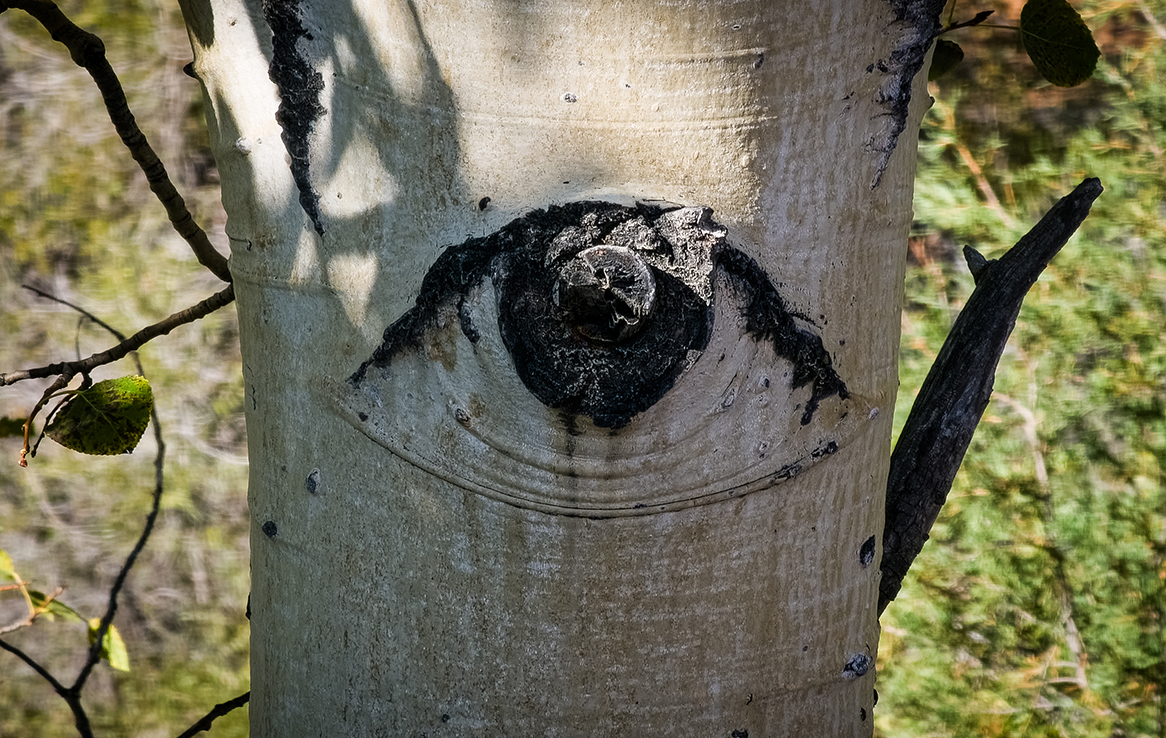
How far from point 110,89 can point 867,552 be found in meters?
0.53

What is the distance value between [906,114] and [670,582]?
0.77 ft

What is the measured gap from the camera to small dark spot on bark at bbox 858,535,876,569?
1.48ft

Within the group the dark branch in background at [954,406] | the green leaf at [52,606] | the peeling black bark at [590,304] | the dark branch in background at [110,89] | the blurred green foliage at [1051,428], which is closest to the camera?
the peeling black bark at [590,304]

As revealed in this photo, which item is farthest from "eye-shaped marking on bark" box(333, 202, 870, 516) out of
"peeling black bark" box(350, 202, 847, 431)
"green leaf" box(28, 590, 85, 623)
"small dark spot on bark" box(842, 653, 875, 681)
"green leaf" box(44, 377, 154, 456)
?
"green leaf" box(28, 590, 85, 623)

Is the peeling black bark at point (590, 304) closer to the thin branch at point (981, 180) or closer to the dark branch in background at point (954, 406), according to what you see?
the dark branch in background at point (954, 406)

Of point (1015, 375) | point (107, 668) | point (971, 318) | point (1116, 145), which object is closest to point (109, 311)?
point (107, 668)

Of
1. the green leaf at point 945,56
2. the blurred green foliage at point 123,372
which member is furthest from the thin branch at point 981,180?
the blurred green foliage at point 123,372

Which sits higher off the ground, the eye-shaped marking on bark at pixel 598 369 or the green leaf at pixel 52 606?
the eye-shaped marking on bark at pixel 598 369

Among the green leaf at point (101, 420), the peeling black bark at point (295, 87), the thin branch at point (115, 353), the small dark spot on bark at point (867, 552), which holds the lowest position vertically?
the small dark spot on bark at point (867, 552)

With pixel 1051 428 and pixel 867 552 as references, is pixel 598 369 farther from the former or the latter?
pixel 1051 428

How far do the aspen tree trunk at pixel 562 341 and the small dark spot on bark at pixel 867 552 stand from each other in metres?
0.02

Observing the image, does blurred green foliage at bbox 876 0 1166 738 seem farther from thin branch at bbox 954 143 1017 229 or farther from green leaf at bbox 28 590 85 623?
green leaf at bbox 28 590 85 623

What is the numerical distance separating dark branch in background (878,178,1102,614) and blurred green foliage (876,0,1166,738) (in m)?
1.15

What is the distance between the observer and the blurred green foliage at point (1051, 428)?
1.68 m
